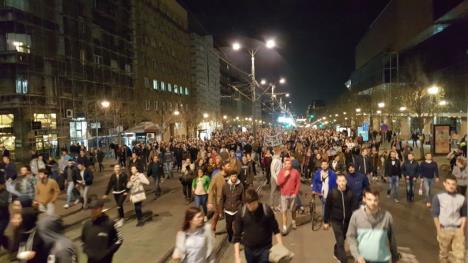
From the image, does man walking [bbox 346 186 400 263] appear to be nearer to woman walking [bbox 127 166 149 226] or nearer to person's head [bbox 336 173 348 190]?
person's head [bbox 336 173 348 190]

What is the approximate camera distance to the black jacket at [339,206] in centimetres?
722

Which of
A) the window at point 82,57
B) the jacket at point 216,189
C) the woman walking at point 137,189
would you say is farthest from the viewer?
the window at point 82,57

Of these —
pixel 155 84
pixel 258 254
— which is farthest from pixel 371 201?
pixel 155 84

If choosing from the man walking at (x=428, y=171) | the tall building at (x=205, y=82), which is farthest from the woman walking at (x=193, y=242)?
the tall building at (x=205, y=82)

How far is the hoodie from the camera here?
5.33m

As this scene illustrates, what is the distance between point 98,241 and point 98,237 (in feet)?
0.17

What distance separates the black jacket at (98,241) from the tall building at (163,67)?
1724 inches

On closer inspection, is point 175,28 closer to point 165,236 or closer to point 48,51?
point 48,51

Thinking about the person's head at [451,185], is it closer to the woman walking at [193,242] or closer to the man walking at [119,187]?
the woman walking at [193,242]

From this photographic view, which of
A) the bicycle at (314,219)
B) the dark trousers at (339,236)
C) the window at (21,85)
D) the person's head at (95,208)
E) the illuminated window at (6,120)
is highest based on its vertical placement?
the window at (21,85)

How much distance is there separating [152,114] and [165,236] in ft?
157

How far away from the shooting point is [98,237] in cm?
560

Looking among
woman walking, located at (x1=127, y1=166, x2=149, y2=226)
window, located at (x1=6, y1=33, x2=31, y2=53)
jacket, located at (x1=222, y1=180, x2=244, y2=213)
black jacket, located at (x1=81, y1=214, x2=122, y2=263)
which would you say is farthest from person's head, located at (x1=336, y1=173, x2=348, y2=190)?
window, located at (x1=6, y1=33, x2=31, y2=53)

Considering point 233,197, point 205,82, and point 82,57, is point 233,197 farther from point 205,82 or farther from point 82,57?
point 205,82
